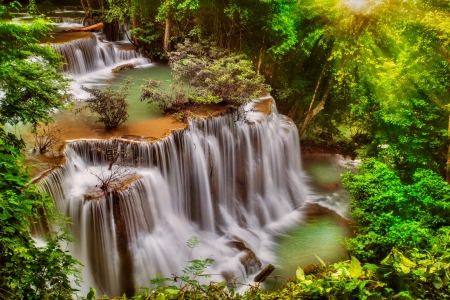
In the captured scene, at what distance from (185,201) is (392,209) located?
556cm

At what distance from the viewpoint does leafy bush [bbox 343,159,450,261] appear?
27.5 feet

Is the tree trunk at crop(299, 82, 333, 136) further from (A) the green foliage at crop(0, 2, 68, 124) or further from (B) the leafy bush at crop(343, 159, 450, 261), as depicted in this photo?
(A) the green foliage at crop(0, 2, 68, 124)

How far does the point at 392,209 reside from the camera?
898 centimetres

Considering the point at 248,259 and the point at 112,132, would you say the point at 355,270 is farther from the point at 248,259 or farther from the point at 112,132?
the point at 112,132

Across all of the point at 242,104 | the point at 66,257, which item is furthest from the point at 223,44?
the point at 66,257

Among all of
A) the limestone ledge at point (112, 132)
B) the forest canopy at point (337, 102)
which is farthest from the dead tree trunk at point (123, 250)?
the limestone ledge at point (112, 132)

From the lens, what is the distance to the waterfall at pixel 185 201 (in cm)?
802

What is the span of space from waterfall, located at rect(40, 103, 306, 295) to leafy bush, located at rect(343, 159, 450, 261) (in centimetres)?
295

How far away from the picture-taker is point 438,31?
10.3 m

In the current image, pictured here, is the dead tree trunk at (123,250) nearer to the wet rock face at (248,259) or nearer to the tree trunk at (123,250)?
the tree trunk at (123,250)

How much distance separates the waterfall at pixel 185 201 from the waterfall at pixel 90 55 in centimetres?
692

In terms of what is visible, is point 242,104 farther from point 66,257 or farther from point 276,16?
point 66,257

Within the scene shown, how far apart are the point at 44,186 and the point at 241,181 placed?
261 inches

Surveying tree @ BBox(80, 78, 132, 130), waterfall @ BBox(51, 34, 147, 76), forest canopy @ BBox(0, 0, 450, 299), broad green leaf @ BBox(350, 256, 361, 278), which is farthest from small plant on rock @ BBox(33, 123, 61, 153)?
broad green leaf @ BBox(350, 256, 361, 278)
